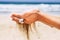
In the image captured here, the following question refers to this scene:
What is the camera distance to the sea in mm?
1122

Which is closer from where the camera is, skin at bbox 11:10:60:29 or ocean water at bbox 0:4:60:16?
skin at bbox 11:10:60:29

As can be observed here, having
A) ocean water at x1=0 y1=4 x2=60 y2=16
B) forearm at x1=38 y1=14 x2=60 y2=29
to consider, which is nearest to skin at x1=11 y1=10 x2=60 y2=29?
forearm at x1=38 y1=14 x2=60 y2=29

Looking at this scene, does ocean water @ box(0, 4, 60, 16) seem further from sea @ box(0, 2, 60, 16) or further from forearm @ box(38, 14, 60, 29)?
forearm @ box(38, 14, 60, 29)

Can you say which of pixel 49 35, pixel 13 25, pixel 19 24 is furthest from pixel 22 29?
pixel 49 35

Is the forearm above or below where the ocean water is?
above

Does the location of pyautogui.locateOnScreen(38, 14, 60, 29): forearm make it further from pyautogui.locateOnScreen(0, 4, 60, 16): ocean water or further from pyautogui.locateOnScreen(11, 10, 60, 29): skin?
pyautogui.locateOnScreen(0, 4, 60, 16): ocean water

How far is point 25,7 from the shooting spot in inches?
44.9

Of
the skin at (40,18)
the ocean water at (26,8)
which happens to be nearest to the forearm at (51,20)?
the skin at (40,18)

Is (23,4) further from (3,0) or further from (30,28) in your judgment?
(30,28)

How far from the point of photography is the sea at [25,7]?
44.2 inches

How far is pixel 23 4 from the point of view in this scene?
1155 millimetres

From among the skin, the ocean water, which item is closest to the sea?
the ocean water

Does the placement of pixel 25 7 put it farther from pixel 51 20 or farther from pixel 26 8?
pixel 51 20

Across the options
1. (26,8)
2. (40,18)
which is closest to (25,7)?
(26,8)
